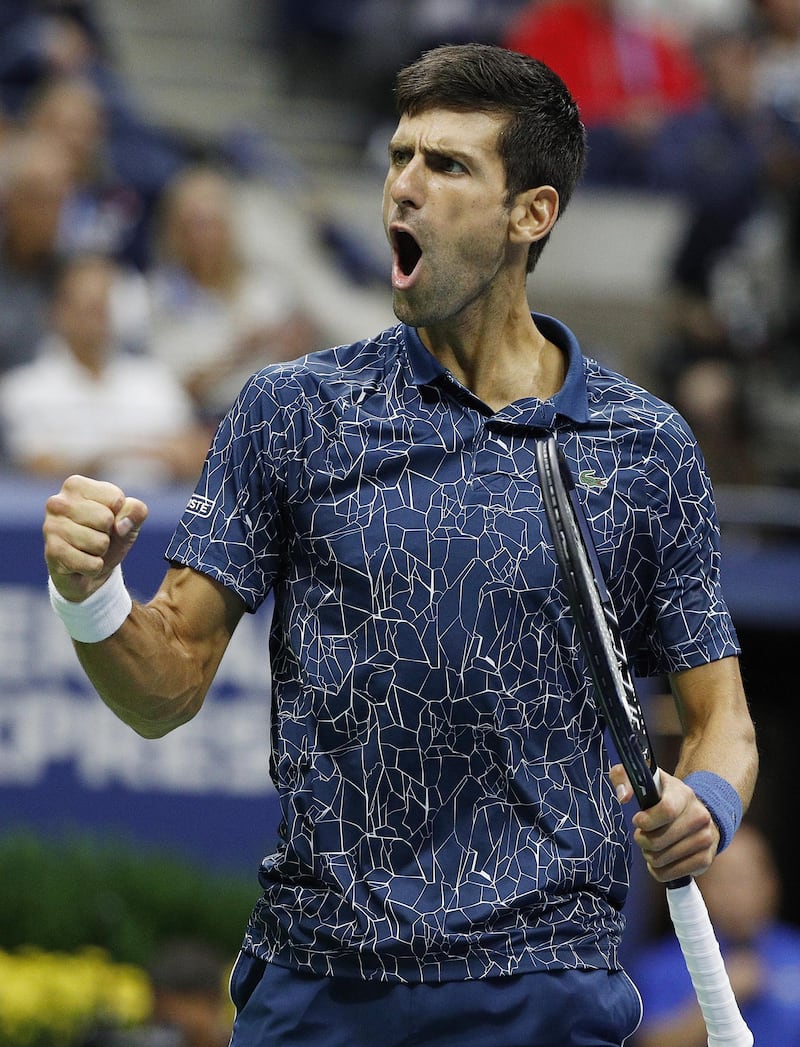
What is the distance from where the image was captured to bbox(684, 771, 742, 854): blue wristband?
2449 mm

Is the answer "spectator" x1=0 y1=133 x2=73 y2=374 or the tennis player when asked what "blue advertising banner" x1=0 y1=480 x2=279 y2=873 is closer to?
"spectator" x1=0 y1=133 x2=73 y2=374

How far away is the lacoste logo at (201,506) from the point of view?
100 inches

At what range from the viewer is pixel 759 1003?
570 centimetres

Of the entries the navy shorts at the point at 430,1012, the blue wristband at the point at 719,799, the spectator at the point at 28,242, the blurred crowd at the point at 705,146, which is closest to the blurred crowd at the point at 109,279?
the spectator at the point at 28,242

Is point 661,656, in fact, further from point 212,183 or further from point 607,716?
point 212,183

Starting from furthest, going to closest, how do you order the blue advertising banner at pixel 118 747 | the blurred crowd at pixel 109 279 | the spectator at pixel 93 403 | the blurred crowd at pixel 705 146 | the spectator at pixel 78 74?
the blurred crowd at pixel 705 146
the spectator at pixel 78 74
the blurred crowd at pixel 109 279
the spectator at pixel 93 403
the blue advertising banner at pixel 118 747

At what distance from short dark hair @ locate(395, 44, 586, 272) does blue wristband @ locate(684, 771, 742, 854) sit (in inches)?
34.8

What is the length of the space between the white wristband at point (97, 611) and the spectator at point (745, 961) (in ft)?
11.9

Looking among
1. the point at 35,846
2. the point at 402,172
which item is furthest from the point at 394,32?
the point at 402,172

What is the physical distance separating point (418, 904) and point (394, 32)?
784 centimetres

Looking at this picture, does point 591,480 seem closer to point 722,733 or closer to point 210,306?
point 722,733

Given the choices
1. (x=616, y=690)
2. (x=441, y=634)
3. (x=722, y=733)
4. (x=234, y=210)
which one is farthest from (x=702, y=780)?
(x=234, y=210)

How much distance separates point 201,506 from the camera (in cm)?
255

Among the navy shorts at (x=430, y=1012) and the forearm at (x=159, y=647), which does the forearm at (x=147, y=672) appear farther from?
the navy shorts at (x=430, y=1012)
